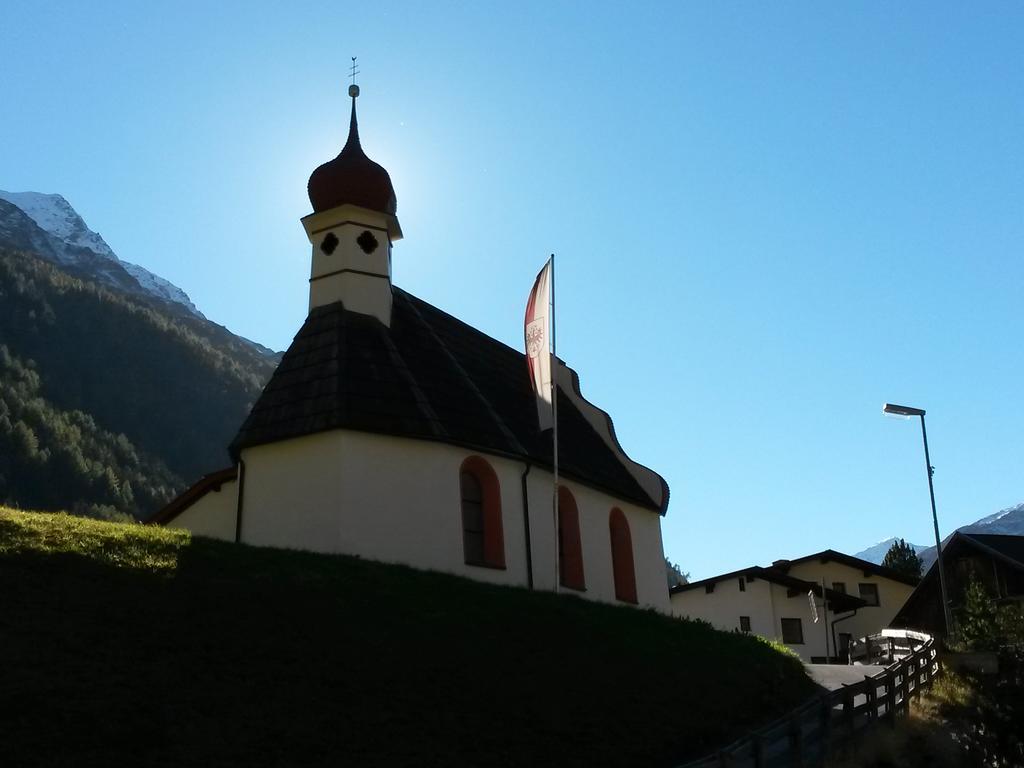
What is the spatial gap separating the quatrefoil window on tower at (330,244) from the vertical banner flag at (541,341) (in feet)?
17.3

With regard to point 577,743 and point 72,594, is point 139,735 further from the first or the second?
point 577,743

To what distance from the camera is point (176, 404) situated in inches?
4943

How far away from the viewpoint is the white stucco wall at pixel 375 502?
79.0 feet

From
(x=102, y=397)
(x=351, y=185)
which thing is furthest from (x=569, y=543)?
(x=102, y=397)

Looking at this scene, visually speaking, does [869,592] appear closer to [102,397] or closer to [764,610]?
[764,610]

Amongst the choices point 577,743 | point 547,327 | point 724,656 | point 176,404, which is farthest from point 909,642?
point 176,404

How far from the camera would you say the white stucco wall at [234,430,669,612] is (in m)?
24.1

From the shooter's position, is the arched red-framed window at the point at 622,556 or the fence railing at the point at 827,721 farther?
the arched red-framed window at the point at 622,556

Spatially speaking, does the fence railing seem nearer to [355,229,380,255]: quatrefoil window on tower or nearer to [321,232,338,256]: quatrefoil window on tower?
[355,229,380,255]: quatrefoil window on tower

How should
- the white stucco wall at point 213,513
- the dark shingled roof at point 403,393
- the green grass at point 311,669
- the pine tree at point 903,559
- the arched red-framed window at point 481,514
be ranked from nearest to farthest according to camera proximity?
the green grass at point 311,669, the dark shingled roof at point 403,393, the arched red-framed window at point 481,514, the white stucco wall at point 213,513, the pine tree at point 903,559

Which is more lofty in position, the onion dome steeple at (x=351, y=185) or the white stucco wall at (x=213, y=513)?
the onion dome steeple at (x=351, y=185)

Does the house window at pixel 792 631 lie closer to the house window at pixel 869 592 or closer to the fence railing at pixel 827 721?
the house window at pixel 869 592

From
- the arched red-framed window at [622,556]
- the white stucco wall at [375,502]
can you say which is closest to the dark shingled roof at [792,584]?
the arched red-framed window at [622,556]

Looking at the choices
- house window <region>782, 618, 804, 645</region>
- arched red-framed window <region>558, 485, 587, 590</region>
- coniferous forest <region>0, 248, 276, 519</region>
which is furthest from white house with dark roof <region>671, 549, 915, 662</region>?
coniferous forest <region>0, 248, 276, 519</region>
